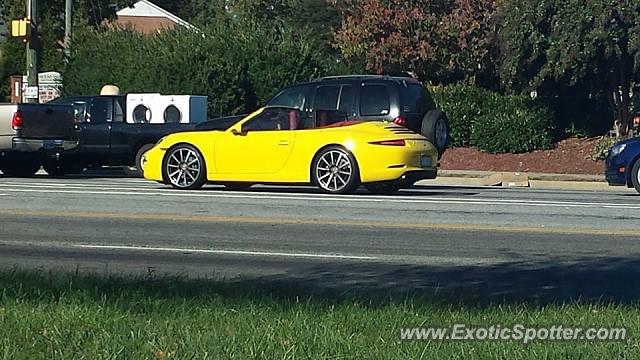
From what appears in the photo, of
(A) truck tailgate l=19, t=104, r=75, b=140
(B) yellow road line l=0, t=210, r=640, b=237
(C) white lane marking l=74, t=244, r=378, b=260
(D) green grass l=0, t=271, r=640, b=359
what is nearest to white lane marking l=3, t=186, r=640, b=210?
(B) yellow road line l=0, t=210, r=640, b=237

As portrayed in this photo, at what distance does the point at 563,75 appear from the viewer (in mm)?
31938

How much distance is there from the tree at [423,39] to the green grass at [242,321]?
30.0 metres

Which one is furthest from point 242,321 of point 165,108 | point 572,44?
point 572,44

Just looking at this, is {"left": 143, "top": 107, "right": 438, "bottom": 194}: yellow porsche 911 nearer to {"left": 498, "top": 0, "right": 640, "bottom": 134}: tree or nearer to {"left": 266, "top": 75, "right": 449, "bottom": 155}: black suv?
{"left": 266, "top": 75, "right": 449, "bottom": 155}: black suv

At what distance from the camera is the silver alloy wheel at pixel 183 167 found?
18062mm

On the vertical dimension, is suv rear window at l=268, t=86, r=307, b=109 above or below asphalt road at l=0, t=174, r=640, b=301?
above

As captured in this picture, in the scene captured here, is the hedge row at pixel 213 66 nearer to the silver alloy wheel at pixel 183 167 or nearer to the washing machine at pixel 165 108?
the washing machine at pixel 165 108

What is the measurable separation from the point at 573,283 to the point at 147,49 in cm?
2629

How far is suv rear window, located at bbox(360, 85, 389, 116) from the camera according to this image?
2053cm

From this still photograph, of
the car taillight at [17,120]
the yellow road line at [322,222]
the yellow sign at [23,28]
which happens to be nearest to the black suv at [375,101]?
the car taillight at [17,120]

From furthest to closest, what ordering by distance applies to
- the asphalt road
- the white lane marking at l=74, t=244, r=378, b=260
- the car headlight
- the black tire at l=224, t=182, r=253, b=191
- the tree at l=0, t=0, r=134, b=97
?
the tree at l=0, t=0, r=134, b=97 < the car headlight < the black tire at l=224, t=182, r=253, b=191 < the white lane marking at l=74, t=244, r=378, b=260 < the asphalt road

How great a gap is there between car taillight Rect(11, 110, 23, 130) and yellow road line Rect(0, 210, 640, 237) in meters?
6.94

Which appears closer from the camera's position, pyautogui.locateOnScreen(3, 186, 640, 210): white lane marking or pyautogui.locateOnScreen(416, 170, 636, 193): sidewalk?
pyautogui.locateOnScreen(3, 186, 640, 210): white lane marking

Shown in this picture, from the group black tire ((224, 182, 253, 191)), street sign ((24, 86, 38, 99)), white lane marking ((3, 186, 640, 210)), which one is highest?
street sign ((24, 86, 38, 99))
